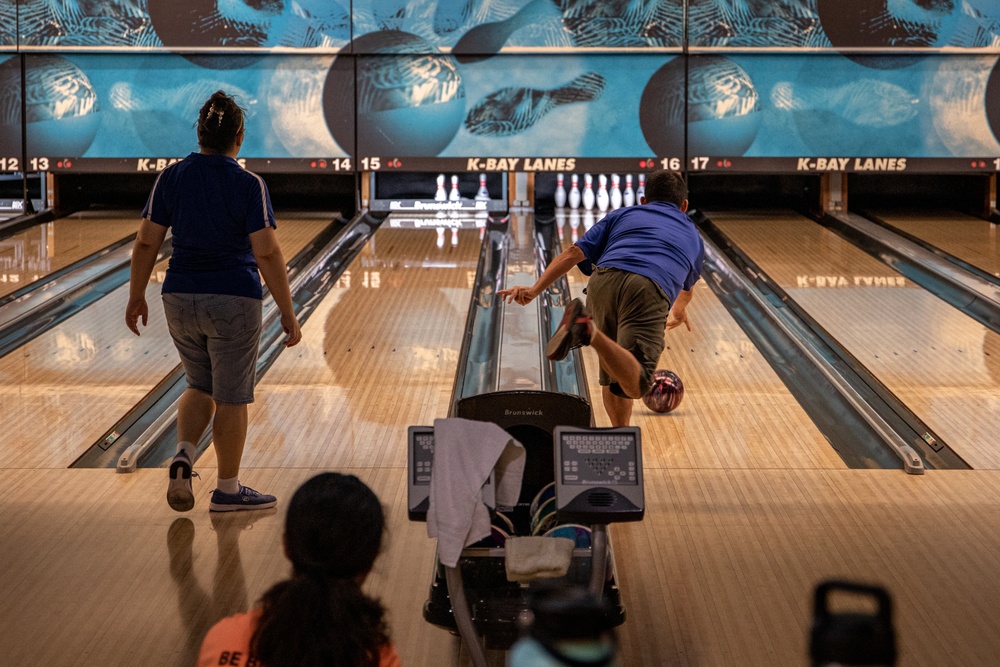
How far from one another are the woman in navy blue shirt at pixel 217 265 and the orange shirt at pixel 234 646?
141 cm

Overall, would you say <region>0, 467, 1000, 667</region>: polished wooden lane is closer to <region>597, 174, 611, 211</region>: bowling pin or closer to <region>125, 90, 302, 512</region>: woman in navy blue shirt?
<region>125, 90, 302, 512</region>: woman in navy blue shirt

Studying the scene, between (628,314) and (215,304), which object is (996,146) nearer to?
(628,314)

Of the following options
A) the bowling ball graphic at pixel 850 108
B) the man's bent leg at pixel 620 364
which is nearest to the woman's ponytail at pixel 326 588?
the man's bent leg at pixel 620 364

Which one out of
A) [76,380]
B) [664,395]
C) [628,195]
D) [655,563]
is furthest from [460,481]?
[628,195]

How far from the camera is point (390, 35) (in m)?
6.92

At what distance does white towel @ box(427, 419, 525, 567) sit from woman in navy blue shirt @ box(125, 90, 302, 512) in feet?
2.90

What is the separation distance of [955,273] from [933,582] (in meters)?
3.40

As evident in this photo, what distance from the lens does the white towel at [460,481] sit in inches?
74.1

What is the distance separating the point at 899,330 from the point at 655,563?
8.20ft

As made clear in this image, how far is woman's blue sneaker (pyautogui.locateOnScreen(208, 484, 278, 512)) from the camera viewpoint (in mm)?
2807

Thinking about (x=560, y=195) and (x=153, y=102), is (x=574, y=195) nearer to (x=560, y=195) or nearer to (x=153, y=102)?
(x=560, y=195)

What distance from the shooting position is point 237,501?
2.81 meters

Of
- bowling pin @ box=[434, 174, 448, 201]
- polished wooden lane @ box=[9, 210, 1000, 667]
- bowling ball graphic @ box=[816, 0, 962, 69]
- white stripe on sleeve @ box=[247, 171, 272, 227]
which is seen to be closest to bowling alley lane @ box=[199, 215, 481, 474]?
polished wooden lane @ box=[9, 210, 1000, 667]

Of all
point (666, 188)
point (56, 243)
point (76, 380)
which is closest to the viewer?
point (666, 188)
